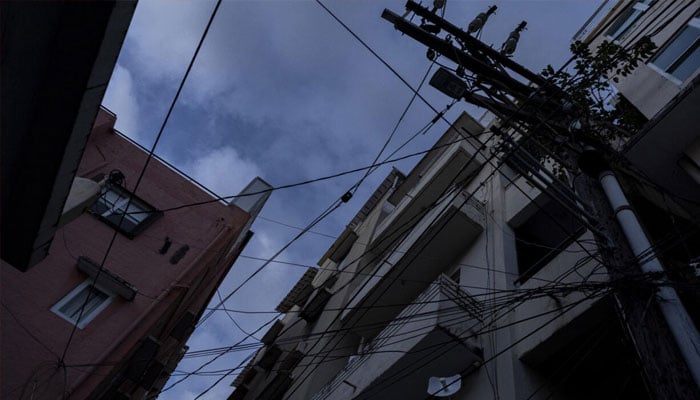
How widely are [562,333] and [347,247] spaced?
1690cm

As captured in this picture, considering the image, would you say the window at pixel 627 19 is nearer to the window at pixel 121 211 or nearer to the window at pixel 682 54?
the window at pixel 682 54

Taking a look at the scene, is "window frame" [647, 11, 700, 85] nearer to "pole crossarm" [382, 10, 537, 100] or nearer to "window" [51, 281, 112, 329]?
"pole crossarm" [382, 10, 537, 100]

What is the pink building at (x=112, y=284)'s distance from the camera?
384 inches

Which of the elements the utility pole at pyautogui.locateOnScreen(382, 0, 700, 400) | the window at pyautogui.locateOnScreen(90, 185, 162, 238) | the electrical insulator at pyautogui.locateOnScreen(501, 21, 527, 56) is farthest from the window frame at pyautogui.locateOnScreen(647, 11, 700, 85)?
the window at pyautogui.locateOnScreen(90, 185, 162, 238)

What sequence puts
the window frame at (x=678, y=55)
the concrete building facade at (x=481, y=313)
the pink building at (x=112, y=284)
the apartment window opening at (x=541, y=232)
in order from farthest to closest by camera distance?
1. the apartment window opening at (x=541, y=232)
2. the pink building at (x=112, y=284)
3. the window frame at (x=678, y=55)
4. the concrete building facade at (x=481, y=313)

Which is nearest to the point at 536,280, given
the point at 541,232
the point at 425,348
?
the point at 425,348

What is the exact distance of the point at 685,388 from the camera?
128 inches

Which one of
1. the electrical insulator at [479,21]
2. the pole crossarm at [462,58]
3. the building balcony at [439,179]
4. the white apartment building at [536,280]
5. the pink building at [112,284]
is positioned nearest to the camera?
the white apartment building at [536,280]

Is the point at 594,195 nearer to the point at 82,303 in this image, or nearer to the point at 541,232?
the point at 541,232

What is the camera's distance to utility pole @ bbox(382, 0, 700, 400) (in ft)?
11.3

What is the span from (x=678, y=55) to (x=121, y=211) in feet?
48.9

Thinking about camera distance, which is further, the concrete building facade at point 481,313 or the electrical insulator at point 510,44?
the electrical insulator at point 510,44

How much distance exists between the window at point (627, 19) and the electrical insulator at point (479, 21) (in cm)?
407

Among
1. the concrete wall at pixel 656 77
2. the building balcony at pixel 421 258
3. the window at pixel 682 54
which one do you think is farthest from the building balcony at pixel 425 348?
the window at pixel 682 54
